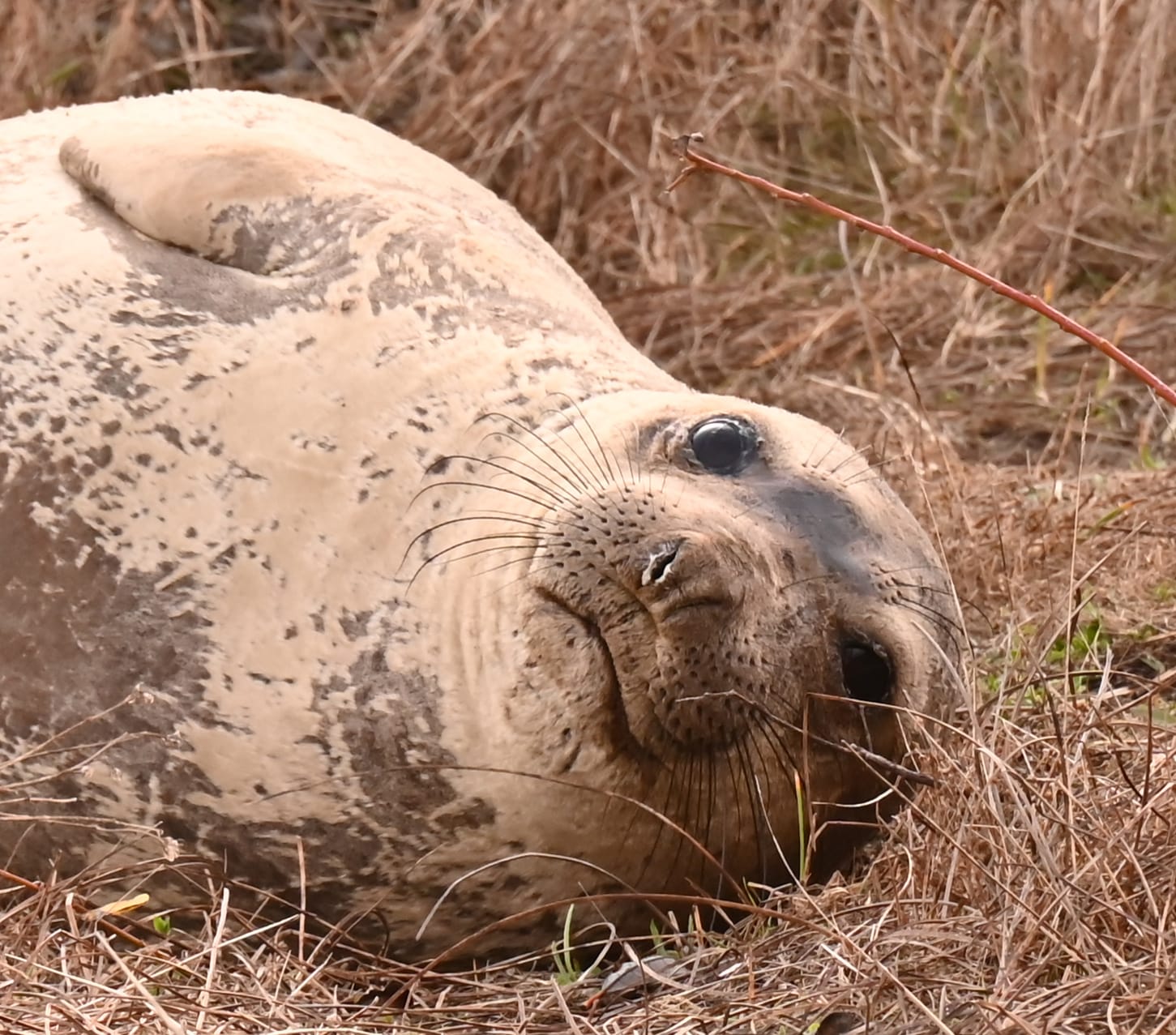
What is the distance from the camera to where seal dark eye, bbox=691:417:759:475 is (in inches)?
128

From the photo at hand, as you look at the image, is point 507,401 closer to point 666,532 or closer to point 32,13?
point 666,532

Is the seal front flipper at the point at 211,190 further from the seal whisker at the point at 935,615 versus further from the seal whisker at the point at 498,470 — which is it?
the seal whisker at the point at 935,615

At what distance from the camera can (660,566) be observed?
2.82m

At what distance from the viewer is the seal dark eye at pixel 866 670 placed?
3.10 m

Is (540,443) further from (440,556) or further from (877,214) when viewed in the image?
(877,214)

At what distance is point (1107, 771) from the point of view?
10.6 feet

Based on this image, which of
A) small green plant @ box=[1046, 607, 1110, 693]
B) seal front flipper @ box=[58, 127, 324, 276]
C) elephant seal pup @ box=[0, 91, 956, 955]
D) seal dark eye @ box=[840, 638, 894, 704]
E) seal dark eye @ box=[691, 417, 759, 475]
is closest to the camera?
elephant seal pup @ box=[0, 91, 956, 955]

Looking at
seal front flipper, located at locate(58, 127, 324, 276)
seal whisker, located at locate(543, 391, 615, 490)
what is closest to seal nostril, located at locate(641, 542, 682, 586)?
seal whisker, located at locate(543, 391, 615, 490)

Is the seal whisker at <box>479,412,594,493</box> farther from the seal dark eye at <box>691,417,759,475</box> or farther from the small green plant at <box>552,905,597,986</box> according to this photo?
the small green plant at <box>552,905,597,986</box>

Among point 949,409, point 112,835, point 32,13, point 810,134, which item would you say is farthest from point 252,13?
point 112,835

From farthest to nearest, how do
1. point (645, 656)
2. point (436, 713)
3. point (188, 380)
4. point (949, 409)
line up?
1. point (949, 409)
2. point (188, 380)
3. point (436, 713)
4. point (645, 656)

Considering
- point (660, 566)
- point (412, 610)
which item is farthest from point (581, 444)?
point (660, 566)

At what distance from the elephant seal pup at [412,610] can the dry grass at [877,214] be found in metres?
0.13

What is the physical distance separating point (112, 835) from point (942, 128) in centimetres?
475
